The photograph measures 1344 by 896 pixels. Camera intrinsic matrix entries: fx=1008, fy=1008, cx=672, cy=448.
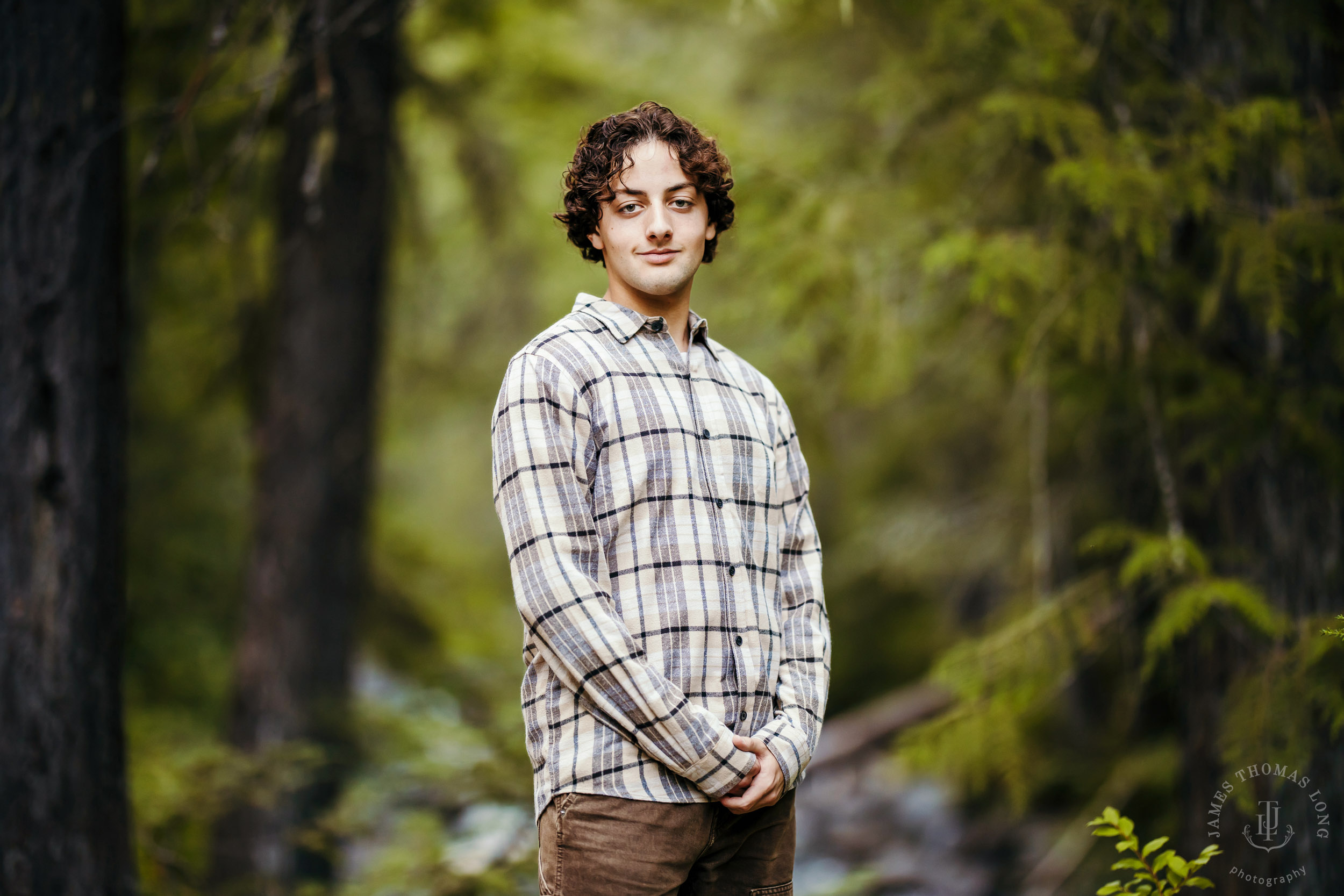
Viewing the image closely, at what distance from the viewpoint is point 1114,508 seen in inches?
205

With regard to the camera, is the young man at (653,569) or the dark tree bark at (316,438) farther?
the dark tree bark at (316,438)

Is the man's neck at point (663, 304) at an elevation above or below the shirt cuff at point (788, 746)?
→ above

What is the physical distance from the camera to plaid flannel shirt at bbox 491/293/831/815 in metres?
1.76

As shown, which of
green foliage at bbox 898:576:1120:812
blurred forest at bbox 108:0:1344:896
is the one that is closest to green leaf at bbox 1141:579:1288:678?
blurred forest at bbox 108:0:1344:896

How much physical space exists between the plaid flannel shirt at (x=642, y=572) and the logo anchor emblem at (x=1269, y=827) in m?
2.27

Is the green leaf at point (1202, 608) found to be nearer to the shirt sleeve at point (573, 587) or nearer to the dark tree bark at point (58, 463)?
the shirt sleeve at point (573, 587)

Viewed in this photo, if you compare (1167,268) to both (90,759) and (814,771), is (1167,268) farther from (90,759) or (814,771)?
(814,771)

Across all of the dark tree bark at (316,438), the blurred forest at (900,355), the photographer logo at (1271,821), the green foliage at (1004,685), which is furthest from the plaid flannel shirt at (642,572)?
the dark tree bark at (316,438)

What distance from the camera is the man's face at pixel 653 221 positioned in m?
2.00

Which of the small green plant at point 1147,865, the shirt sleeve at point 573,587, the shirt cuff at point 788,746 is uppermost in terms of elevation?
the shirt sleeve at point 573,587

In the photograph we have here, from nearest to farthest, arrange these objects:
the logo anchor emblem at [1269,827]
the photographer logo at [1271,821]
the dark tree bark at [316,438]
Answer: the photographer logo at [1271,821] < the logo anchor emblem at [1269,827] < the dark tree bark at [316,438]

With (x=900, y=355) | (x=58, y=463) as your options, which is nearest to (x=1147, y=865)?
(x=900, y=355)

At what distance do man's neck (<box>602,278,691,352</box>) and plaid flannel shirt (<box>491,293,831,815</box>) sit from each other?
0.03 metres

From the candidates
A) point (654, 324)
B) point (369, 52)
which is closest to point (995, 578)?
point (369, 52)
